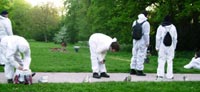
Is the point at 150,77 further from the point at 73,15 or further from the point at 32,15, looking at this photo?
the point at 32,15

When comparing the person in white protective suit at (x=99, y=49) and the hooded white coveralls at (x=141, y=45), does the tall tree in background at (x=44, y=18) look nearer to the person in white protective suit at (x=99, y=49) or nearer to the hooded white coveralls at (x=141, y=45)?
the hooded white coveralls at (x=141, y=45)

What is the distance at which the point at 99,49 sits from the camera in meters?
12.7

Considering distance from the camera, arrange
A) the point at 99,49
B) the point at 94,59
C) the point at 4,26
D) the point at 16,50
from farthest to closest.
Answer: the point at 4,26 → the point at 94,59 → the point at 99,49 → the point at 16,50

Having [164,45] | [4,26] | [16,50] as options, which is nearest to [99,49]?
[164,45]

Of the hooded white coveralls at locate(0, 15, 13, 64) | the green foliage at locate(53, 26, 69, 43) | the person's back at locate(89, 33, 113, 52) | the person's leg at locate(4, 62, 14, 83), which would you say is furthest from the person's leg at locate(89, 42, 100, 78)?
the green foliage at locate(53, 26, 69, 43)

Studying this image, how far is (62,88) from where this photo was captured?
34.4ft

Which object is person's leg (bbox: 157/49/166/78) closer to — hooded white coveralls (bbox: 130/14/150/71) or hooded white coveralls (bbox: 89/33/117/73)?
hooded white coveralls (bbox: 130/14/150/71)

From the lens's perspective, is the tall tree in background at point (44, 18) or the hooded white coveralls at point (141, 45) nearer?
the hooded white coveralls at point (141, 45)

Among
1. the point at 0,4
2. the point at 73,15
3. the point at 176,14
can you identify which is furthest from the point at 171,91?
the point at 73,15

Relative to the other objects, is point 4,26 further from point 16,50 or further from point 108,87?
point 108,87

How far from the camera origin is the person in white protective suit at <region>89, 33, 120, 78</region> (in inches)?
488

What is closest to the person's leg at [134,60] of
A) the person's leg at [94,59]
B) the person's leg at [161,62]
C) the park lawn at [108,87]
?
the person's leg at [161,62]

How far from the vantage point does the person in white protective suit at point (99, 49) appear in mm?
12405

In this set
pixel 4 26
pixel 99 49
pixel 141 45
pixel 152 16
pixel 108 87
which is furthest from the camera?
pixel 152 16
